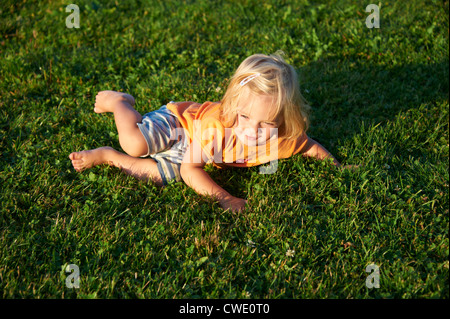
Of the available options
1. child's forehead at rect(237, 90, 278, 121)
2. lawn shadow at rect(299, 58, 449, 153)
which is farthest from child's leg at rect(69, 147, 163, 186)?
lawn shadow at rect(299, 58, 449, 153)

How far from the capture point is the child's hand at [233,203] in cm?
336

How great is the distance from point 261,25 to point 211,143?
306cm

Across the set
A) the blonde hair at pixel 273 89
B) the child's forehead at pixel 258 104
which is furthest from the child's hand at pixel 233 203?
the child's forehead at pixel 258 104

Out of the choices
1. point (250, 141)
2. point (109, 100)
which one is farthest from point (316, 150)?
point (109, 100)

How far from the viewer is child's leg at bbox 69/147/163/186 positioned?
3.68m

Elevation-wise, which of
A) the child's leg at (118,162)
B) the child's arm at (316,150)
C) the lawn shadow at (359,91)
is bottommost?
the child's leg at (118,162)

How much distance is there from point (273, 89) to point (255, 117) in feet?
0.78

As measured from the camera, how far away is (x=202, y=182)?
3467 millimetres

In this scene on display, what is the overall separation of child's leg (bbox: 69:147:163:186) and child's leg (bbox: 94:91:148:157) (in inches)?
2.9

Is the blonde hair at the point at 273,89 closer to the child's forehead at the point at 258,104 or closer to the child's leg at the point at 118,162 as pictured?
the child's forehead at the point at 258,104

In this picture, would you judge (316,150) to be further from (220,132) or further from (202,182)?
(202,182)

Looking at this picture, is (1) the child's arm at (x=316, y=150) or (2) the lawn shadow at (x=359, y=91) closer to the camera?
(1) the child's arm at (x=316, y=150)

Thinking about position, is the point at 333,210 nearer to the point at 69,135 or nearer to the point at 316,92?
the point at 316,92

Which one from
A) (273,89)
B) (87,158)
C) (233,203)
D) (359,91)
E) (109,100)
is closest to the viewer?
(273,89)
